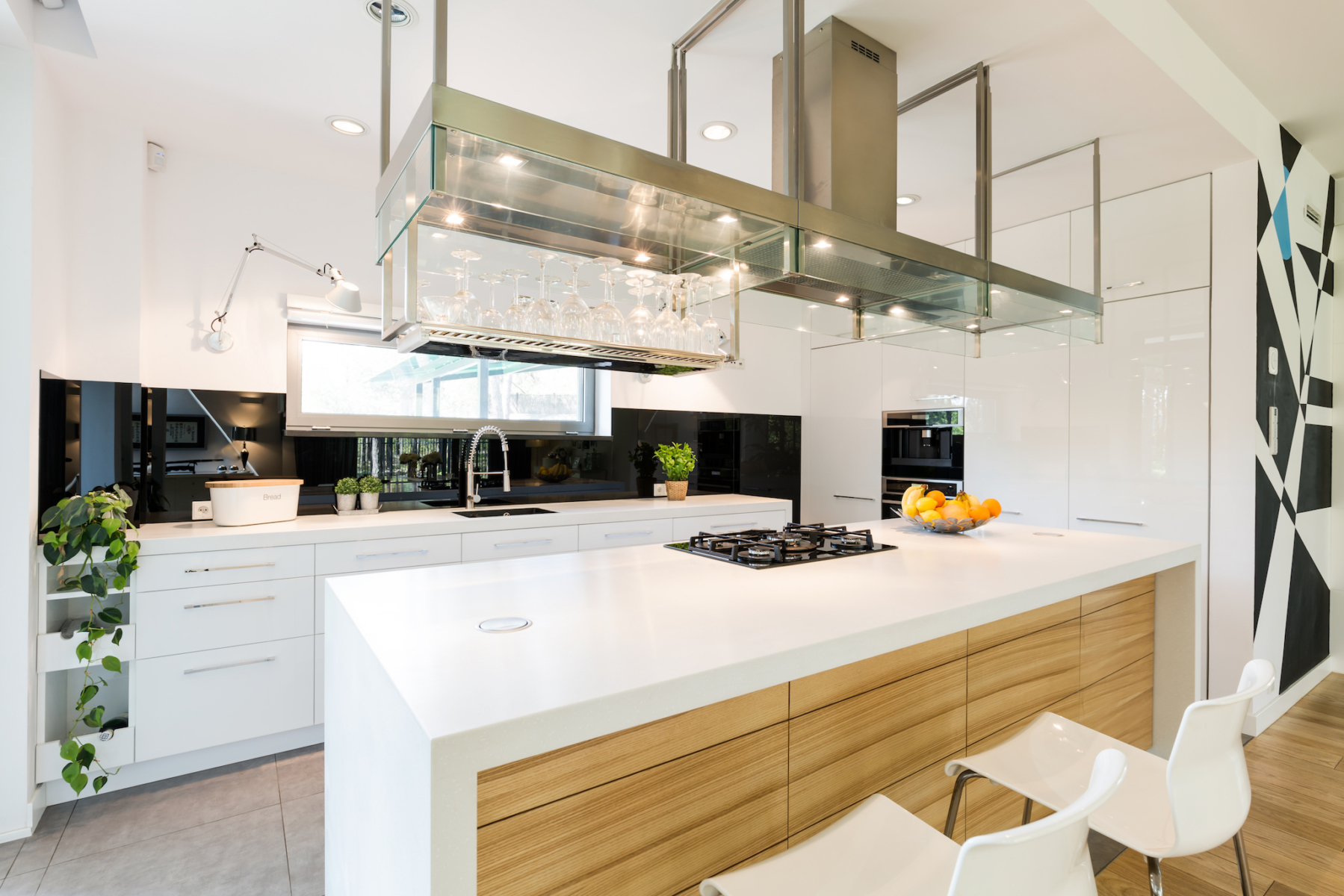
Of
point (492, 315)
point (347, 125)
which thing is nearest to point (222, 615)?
point (492, 315)

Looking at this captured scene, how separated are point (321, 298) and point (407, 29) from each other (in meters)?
1.61

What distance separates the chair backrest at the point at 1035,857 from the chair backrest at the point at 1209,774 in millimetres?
452

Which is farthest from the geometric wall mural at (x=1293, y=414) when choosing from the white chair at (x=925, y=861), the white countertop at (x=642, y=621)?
the white chair at (x=925, y=861)

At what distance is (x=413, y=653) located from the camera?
3.60 feet

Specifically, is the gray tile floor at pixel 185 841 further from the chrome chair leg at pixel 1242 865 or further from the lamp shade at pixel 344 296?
the chrome chair leg at pixel 1242 865

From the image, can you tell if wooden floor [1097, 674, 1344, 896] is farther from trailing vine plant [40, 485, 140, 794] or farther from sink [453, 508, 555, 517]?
trailing vine plant [40, 485, 140, 794]

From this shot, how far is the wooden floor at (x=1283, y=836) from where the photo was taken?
75.9 inches

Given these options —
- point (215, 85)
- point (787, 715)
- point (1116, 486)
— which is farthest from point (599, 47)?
point (1116, 486)

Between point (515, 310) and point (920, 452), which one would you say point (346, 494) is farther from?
point (920, 452)

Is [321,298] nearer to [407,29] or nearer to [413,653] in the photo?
[407,29]

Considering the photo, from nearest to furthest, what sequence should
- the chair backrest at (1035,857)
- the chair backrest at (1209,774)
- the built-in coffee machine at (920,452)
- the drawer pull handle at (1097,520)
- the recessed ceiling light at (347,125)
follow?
the chair backrest at (1035,857), the chair backrest at (1209,774), the recessed ceiling light at (347,125), the drawer pull handle at (1097,520), the built-in coffee machine at (920,452)

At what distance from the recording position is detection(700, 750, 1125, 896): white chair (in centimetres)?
75

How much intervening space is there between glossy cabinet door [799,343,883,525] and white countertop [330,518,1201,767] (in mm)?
2204

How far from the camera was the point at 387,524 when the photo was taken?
281cm
